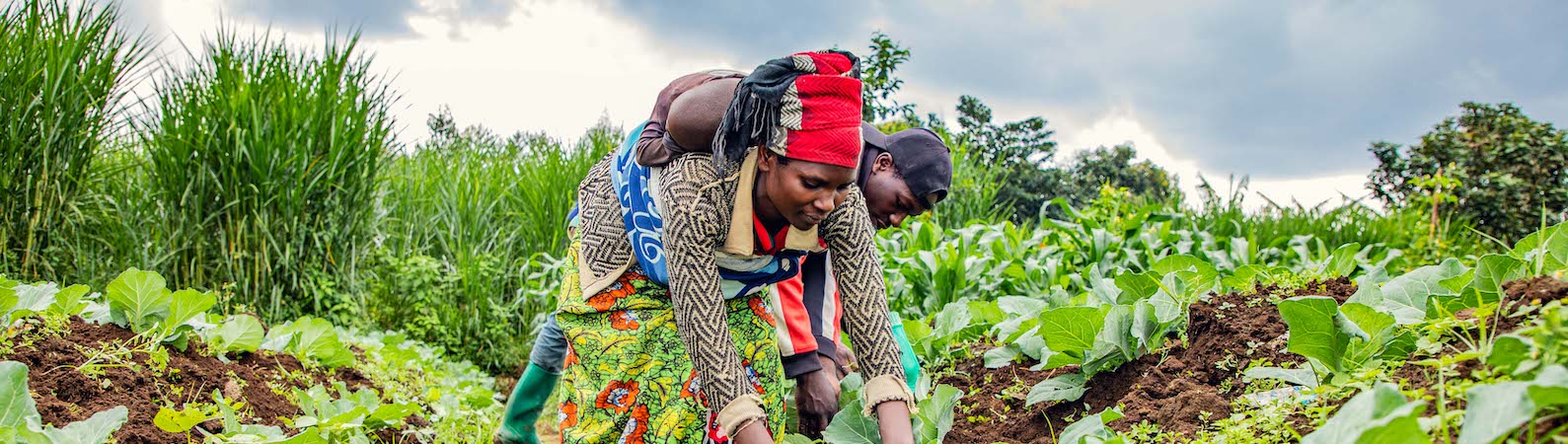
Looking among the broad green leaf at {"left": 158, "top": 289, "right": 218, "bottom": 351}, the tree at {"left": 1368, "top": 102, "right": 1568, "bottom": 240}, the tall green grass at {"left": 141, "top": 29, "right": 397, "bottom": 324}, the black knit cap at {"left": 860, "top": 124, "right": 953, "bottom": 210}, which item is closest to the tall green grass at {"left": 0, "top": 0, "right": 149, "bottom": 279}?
the tall green grass at {"left": 141, "top": 29, "right": 397, "bottom": 324}

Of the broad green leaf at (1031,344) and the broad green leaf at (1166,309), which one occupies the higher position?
the broad green leaf at (1166,309)

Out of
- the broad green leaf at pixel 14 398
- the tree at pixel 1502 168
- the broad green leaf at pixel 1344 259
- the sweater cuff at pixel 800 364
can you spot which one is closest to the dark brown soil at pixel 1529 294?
the broad green leaf at pixel 1344 259

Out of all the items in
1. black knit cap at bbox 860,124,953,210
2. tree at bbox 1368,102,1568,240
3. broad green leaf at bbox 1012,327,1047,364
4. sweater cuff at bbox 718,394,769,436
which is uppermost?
tree at bbox 1368,102,1568,240

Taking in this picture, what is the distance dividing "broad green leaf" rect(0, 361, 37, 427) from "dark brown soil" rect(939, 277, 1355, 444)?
1.88 meters

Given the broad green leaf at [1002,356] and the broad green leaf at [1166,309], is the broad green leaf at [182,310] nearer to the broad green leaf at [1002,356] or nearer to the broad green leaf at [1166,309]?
the broad green leaf at [1002,356]

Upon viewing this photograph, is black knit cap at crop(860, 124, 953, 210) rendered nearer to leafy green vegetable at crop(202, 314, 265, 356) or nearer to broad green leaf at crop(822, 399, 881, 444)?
broad green leaf at crop(822, 399, 881, 444)

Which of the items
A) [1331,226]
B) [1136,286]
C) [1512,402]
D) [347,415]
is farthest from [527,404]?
[1331,226]

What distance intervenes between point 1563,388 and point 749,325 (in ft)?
5.48

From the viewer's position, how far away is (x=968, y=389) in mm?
2686

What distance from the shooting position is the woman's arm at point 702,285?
6.36 ft

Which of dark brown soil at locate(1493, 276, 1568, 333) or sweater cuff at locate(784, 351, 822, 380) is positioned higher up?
dark brown soil at locate(1493, 276, 1568, 333)

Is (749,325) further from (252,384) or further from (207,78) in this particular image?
(207,78)

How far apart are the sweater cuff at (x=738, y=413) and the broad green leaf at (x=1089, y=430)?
0.58m

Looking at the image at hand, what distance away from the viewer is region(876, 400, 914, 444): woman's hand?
76.2 inches
